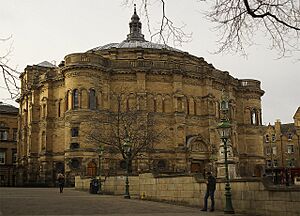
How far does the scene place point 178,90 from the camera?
60438 mm

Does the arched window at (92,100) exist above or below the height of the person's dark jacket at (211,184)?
above

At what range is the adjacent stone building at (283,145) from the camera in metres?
93.4

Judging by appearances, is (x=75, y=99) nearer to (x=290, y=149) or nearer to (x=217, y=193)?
(x=217, y=193)

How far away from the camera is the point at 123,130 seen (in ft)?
168

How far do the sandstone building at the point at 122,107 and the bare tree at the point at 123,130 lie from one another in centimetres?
112

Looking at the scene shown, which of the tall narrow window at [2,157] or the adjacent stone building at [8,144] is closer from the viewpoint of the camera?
the adjacent stone building at [8,144]

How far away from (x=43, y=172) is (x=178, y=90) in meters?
20.5

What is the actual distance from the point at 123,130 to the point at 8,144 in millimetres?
39517

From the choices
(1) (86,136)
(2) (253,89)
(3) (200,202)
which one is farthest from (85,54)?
(3) (200,202)

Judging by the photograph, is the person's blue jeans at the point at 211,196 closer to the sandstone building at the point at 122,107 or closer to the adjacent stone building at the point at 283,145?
the sandstone building at the point at 122,107

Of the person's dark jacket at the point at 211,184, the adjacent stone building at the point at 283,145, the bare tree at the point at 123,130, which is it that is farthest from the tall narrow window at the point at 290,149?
the person's dark jacket at the point at 211,184

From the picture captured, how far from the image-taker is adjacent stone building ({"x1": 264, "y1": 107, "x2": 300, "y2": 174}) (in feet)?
307

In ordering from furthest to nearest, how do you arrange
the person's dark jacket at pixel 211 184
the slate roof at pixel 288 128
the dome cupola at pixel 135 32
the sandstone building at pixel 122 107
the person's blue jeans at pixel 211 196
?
the slate roof at pixel 288 128
the dome cupola at pixel 135 32
the sandstone building at pixel 122 107
the person's dark jacket at pixel 211 184
the person's blue jeans at pixel 211 196

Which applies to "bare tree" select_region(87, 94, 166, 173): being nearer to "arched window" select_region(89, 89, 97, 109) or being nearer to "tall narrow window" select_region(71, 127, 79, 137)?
"arched window" select_region(89, 89, 97, 109)
